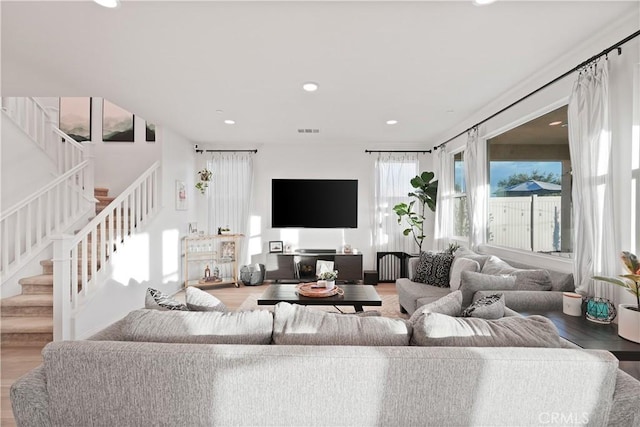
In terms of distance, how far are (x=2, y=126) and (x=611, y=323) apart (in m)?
6.26

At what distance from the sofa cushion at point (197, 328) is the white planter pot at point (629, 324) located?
2.06 meters

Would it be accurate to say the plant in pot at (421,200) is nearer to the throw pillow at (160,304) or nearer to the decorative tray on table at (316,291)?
the decorative tray on table at (316,291)

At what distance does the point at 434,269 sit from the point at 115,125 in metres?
5.66

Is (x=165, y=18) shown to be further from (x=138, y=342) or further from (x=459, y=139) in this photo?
(x=459, y=139)

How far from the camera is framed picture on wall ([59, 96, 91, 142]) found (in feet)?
17.2

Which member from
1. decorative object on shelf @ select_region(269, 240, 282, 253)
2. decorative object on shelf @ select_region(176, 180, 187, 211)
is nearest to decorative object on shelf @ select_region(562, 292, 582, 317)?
decorative object on shelf @ select_region(269, 240, 282, 253)

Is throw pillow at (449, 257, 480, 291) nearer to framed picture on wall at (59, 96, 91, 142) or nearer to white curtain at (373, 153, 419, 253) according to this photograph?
white curtain at (373, 153, 419, 253)

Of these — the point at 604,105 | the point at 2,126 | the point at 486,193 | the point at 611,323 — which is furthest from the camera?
the point at 486,193

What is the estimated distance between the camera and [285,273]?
17.2 ft

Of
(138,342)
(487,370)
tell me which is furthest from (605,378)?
(138,342)

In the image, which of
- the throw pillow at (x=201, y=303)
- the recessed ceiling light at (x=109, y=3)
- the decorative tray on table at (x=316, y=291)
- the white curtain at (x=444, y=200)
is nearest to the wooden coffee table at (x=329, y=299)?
the decorative tray on table at (x=316, y=291)

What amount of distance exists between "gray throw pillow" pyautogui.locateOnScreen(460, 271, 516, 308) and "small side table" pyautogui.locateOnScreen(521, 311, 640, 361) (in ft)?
1.16

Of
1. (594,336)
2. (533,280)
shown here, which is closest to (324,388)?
(594,336)

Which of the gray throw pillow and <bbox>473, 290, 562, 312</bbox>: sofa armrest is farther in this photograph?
the gray throw pillow
